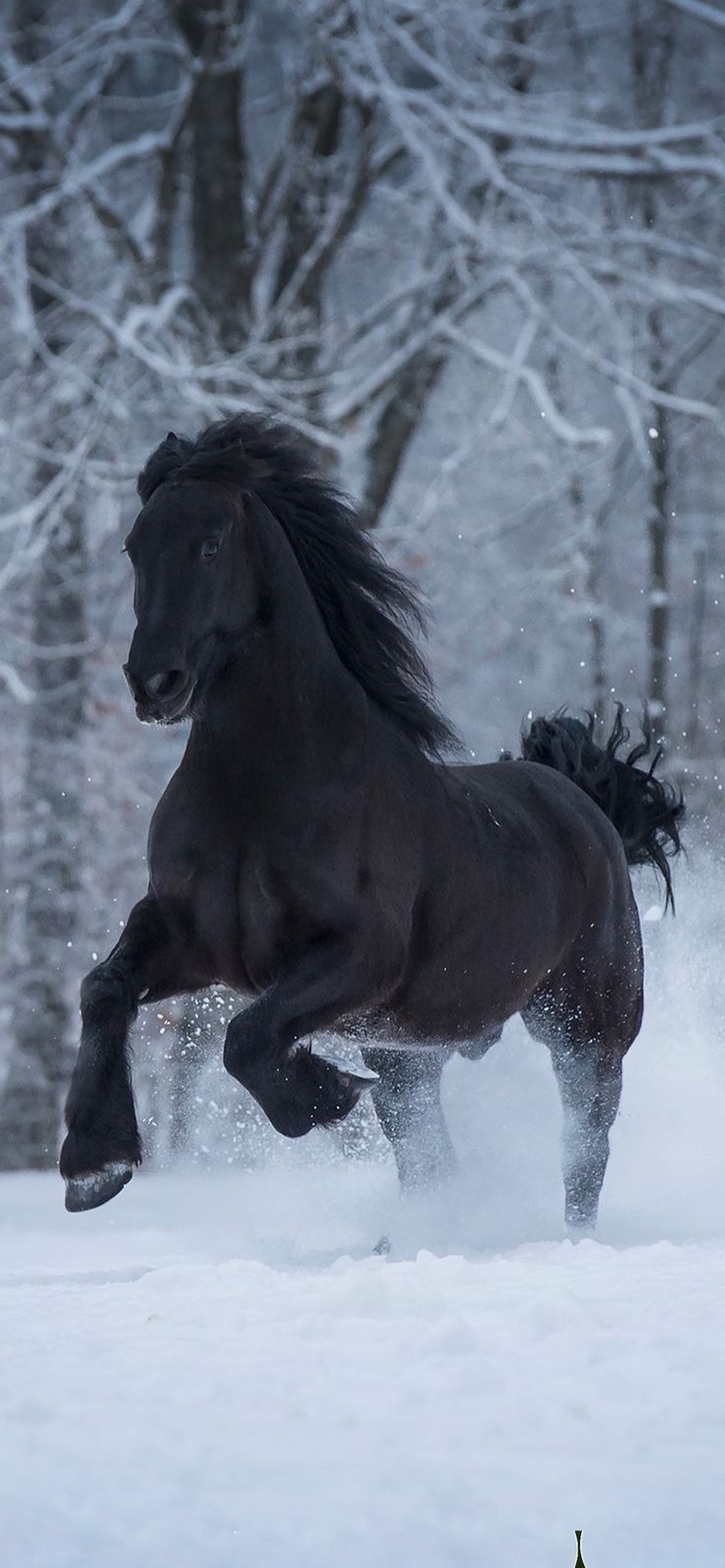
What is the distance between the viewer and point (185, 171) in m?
13.8

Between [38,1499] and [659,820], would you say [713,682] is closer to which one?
[659,820]

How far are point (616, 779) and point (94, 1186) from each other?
285 centimetres

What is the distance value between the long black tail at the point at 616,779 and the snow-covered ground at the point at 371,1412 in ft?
6.07

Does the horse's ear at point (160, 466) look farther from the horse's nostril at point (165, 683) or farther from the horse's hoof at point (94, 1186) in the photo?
the horse's hoof at point (94, 1186)

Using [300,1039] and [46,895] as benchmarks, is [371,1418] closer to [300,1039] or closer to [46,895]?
[300,1039]

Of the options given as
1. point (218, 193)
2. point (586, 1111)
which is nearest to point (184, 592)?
point (586, 1111)

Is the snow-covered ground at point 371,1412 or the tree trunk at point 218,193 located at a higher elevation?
the tree trunk at point 218,193

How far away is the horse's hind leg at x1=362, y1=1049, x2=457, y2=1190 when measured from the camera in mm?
5684

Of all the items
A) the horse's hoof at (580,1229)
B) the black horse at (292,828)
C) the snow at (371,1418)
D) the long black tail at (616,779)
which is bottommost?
the snow at (371,1418)

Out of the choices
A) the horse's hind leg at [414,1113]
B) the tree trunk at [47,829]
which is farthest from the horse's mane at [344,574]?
the tree trunk at [47,829]

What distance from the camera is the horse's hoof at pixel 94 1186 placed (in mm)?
3977

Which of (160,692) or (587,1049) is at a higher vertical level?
(160,692)

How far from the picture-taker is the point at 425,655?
16.8 feet

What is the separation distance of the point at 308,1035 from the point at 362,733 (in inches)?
31.5
